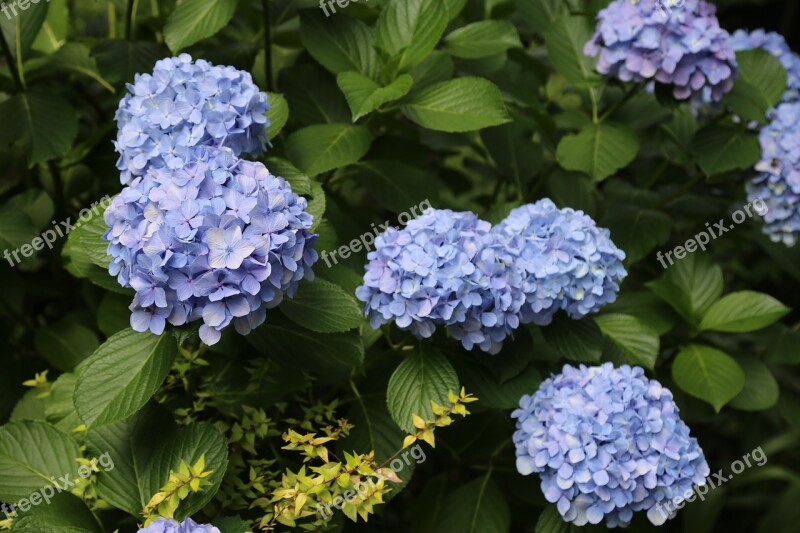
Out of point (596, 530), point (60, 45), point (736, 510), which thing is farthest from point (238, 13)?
point (736, 510)

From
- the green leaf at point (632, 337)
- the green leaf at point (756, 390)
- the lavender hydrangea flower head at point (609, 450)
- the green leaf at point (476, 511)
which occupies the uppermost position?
the lavender hydrangea flower head at point (609, 450)

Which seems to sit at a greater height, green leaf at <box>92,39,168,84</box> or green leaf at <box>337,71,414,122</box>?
green leaf at <box>337,71,414,122</box>

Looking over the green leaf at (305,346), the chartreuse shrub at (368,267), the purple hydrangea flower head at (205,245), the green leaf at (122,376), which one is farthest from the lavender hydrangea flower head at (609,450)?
the green leaf at (122,376)

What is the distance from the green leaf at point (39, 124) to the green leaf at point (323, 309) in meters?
0.87

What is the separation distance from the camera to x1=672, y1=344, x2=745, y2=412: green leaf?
7.13 feet

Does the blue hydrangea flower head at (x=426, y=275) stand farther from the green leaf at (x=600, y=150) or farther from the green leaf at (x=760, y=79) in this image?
the green leaf at (x=760, y=79)

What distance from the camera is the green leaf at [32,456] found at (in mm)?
1742

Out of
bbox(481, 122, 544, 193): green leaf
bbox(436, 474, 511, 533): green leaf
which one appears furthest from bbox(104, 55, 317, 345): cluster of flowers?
bbox(481, 122, 544, 193): green leaf

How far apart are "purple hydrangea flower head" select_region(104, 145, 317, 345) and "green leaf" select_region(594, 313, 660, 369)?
2.92ft

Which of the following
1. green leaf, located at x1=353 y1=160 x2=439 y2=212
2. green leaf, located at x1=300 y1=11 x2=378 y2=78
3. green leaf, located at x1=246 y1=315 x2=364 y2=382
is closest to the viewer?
green leaf, located at x1=246 y1=315 x2=364 y2=382

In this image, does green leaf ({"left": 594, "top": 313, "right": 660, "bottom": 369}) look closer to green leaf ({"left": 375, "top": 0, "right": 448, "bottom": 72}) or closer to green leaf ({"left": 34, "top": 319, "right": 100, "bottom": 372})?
green leaf ({"left": 375, "top": 0, "right": 448, "bottom": 72})

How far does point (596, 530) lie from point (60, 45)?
2049mm

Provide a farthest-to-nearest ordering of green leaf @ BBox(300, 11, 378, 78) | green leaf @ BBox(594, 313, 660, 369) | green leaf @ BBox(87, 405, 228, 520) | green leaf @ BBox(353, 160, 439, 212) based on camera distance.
→ green leaf @ BBox(353, 160, 439, 212), green leaf @ BBox(300, 11, 378, 78), green leaf @ BBox(594, 313, 660, 369), green leaf @ BBox(87, 405, 228, 520)

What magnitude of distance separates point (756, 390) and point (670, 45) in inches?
37.3
